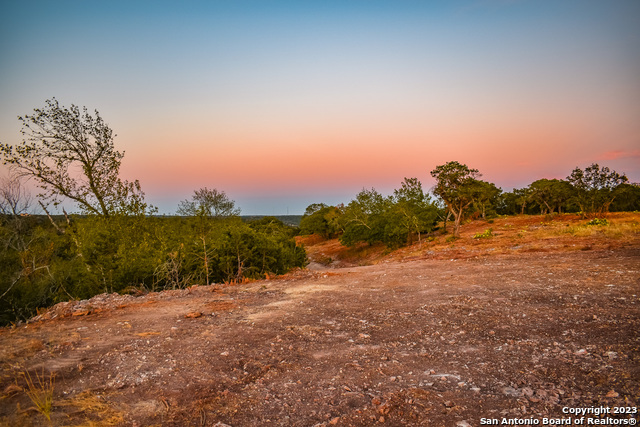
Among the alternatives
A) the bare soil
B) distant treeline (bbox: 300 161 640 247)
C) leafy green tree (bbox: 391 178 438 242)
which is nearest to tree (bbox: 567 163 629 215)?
distant treeline (bbox: 300 161 640 247)

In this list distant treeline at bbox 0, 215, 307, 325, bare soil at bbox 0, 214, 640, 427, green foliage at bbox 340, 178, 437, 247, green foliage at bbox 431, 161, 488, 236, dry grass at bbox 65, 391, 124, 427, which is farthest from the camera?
green foliage at bbox 340, 178, 437, 247

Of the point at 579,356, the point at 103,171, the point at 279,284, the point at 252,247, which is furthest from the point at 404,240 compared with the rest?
the point at 579,356

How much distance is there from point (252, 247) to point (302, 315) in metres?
7.52

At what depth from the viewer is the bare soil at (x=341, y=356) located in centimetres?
328

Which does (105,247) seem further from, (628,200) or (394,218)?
(628,200)

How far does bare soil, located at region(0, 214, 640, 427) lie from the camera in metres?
3.28

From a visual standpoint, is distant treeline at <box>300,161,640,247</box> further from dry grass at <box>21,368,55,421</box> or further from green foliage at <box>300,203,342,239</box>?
dry grass at <box>21,368,55,421</box>

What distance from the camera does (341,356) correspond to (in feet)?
14.9

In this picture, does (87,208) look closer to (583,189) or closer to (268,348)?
(268,348)

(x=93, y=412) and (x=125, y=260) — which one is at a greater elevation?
(x=125, y=260)

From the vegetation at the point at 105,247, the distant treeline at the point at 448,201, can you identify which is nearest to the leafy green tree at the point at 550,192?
the distant treeline at the point at 448,201

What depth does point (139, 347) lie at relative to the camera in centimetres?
511

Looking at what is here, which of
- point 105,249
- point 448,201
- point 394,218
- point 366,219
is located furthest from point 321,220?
point 105,249

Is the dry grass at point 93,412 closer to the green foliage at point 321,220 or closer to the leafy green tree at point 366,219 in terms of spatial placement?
the leafy green tree at point 366,219
